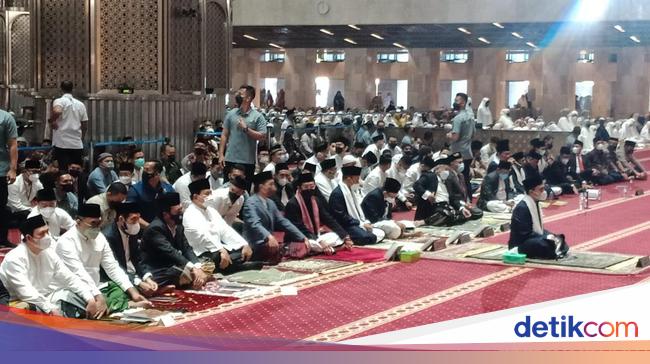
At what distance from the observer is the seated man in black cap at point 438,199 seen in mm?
10289

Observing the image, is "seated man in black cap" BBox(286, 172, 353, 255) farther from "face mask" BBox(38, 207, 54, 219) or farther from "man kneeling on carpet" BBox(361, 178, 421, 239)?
"face mask" BBox(38, 207, 54, 219)

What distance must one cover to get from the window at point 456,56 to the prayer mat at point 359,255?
17112 mm

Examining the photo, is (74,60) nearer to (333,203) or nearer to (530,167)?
(333,203)

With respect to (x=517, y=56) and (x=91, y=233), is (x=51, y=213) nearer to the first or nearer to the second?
(x=91, y=233)

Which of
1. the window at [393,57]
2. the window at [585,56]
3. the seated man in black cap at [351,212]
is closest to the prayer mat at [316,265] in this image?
the seated man in black cap at [351,212]

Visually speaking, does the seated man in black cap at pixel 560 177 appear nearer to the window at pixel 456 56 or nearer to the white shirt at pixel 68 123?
the white shirt at pixel 68 123

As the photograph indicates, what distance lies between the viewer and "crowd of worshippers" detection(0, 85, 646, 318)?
5.95m

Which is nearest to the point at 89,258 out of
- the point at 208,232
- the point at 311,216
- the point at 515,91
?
the point at 208,232

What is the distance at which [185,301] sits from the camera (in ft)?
21.1

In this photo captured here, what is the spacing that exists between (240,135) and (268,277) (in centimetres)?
214

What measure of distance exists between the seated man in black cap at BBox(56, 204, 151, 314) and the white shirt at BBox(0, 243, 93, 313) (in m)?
0.09

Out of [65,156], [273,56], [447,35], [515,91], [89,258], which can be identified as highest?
[447,35]

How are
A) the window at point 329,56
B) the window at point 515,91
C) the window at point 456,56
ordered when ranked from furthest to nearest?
the window at point 329,56 → the window at point 456,56 → the window at point 515,91

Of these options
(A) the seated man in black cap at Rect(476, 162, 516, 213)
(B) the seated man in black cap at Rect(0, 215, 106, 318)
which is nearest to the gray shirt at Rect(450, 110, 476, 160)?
(A) the seated man in black cap at Rect(476, 162, 516, 213)
